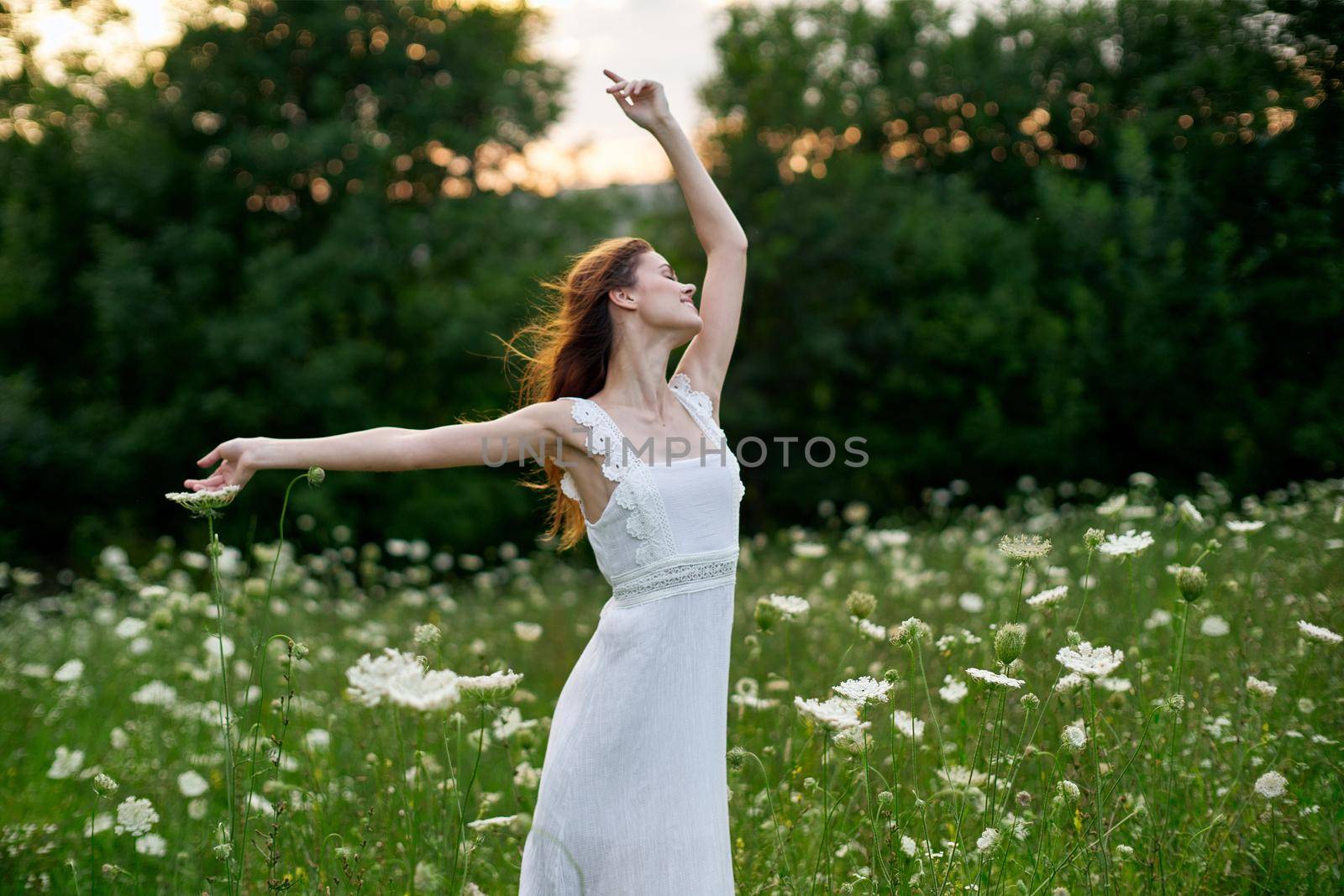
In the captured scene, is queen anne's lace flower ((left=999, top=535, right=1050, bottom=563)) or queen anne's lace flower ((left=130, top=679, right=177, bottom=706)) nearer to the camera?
queen anne's lace flower ((left=999, top=535, right=1050, bottom=563))

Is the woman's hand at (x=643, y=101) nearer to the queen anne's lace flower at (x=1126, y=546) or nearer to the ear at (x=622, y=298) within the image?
the ear at (x=622, y=298)

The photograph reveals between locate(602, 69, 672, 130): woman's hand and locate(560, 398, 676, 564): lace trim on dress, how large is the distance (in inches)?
32.6

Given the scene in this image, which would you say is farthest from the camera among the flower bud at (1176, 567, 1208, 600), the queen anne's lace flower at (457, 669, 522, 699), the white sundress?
the white sundress

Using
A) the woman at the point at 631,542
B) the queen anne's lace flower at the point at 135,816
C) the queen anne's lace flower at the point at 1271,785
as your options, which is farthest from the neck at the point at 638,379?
the queen anne's lace flower at the point at 1271,785

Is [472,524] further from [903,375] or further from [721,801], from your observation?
[721,801]

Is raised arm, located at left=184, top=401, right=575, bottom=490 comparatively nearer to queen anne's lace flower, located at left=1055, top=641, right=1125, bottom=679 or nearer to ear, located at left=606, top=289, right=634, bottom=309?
ear, located at left=606, top=289, right=634, bottom=309

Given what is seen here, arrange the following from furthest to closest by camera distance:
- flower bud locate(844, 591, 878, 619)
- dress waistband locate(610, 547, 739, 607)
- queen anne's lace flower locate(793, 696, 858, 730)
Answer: flower bud locate(844, 591, 878, 619)
dress waistband locate(610, 547, 739, 607)
queen anne's lace flower locate(793, 696, 858, 730)

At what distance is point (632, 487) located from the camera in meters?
2.44

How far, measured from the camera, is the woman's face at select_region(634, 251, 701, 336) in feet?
8.61

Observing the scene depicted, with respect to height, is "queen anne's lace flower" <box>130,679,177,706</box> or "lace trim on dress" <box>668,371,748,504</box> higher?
"lace trim on dress" <box>668,371,748,504</box>

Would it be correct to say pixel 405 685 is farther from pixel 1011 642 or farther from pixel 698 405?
pixel 698 405

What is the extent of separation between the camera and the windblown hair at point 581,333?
271cm

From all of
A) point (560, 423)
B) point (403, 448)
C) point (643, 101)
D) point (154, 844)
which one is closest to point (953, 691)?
point (560, 423)

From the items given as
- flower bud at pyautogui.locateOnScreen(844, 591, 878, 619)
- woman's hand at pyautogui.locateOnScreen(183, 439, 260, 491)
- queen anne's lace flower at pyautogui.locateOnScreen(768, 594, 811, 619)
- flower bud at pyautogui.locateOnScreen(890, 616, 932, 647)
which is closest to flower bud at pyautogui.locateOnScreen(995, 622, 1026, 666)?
flower bud at pyautogui.locateOnScreen(890, 616, 932, 647)
